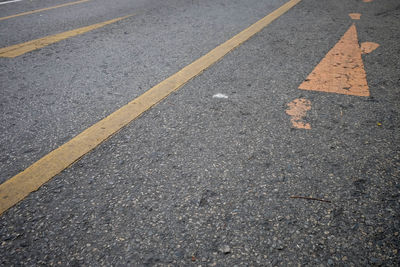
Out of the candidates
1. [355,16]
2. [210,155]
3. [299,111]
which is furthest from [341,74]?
[355,16]

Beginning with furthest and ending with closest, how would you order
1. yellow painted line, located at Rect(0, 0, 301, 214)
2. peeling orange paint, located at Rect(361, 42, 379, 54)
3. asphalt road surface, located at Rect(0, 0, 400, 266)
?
peeling orange paint, located at Rect(361, 42, 379, 54) < yellow painted line, located at Rect(0, 0, 301, 214) < asphalt road surface, located at Rect(0, 0, 400, 266)

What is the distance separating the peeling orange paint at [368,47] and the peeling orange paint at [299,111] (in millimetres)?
1480

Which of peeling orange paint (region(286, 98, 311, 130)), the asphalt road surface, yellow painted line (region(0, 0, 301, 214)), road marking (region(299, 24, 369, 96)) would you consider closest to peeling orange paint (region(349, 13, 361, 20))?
the asphalt road surface

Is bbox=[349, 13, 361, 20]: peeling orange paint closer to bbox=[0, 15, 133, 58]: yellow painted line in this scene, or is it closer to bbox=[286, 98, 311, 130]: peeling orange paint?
bbox=[286, 98, 311, 130]: peeling orange paint

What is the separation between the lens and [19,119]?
216 centimetres

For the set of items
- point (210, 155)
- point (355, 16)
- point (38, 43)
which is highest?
point (38, 43)

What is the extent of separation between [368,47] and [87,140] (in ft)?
10.6

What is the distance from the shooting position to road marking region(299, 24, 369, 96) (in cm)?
244

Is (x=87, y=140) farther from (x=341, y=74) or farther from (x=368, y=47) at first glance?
(x=368, y=47)

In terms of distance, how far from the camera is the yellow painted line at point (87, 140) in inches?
61.1

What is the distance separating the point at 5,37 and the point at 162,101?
327 cm

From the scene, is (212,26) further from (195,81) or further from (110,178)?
(110,178)

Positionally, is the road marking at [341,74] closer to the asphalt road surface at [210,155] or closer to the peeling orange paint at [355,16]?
the asphalt road surface at [210,155]

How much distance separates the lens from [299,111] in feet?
7.07
